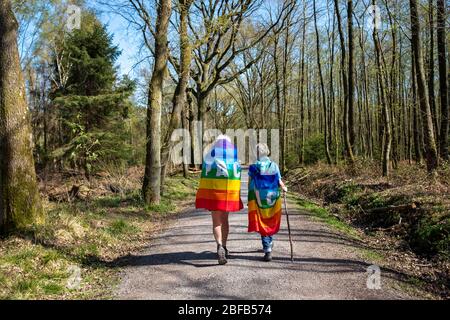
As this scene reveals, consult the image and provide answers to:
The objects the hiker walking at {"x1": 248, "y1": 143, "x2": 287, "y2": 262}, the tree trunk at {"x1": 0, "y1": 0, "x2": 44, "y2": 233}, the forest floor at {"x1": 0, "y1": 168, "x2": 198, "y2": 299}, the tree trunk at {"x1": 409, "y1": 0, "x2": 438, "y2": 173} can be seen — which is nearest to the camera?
the forest floor at {"x1": 0, "y1": 168, "x2": 198, "y2": 299}

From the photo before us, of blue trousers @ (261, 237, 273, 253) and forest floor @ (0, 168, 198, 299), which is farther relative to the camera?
blue trousers @ (261, 237, 273, 253)

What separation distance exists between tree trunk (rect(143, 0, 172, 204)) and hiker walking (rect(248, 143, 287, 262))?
256 inches

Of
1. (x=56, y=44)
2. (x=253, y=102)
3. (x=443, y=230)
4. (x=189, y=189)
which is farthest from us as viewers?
(x=253, y=102)

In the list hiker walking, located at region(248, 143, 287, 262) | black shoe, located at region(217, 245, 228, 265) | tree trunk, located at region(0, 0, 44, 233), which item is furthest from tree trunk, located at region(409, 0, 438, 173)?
tree trunk, located at region(0, 0, 44, 233)

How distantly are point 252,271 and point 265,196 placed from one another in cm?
131

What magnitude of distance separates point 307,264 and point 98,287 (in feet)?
10.6

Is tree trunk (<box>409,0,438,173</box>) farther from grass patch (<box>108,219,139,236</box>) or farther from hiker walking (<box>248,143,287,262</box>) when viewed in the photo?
grass patch (<box>108,219,139,236</box>)

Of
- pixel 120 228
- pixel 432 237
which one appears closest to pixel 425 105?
pixel 432 237

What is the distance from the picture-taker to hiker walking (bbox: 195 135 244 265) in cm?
638

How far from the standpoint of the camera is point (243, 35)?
96.6 feet

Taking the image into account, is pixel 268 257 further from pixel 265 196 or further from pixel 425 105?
pixel 425 105

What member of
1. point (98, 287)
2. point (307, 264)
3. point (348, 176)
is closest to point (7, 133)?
point (98, 287)

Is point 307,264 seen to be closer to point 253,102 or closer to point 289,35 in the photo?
point 289,35

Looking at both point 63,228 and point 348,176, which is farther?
point 348,176
